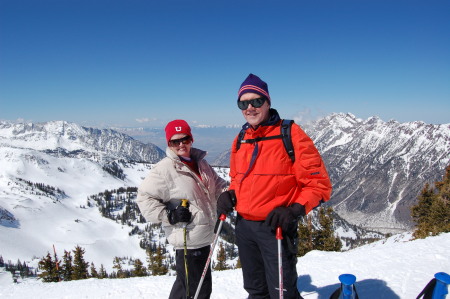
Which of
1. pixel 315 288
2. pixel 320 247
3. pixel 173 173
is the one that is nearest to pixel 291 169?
pixel 173 173

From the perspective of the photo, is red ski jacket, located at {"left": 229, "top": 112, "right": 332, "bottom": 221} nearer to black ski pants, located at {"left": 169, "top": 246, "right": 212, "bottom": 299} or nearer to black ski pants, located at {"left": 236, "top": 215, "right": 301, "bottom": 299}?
black ski pants, located at {"left": 236, "top": 215, "right": 301, "bottom": 299}

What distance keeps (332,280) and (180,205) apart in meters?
5.39

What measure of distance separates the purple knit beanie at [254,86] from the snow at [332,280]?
17.4 ft

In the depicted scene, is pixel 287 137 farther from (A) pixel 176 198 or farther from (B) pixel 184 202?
(A) pixel 176 198

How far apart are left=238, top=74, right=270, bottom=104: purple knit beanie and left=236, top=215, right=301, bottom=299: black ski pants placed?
2.18 m

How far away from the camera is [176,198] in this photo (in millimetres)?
5242

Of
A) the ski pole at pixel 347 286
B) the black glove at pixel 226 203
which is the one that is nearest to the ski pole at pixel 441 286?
the ski pole at pixel 347 286

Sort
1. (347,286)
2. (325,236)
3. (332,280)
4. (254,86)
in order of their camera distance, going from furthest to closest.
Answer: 1. (325,236)
2. (332,280)
3. (254,86)
4. (347,286)

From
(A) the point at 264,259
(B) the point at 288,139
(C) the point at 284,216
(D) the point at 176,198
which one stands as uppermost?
(B) the point at 288,139

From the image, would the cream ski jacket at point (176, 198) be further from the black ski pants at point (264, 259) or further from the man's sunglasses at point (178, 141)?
the black ski pants at point (264, 259)

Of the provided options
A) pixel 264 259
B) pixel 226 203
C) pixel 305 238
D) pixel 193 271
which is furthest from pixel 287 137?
pixel 305 238

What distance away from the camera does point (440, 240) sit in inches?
374

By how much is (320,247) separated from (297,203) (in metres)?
22.0

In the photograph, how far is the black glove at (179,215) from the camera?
16.1ft
